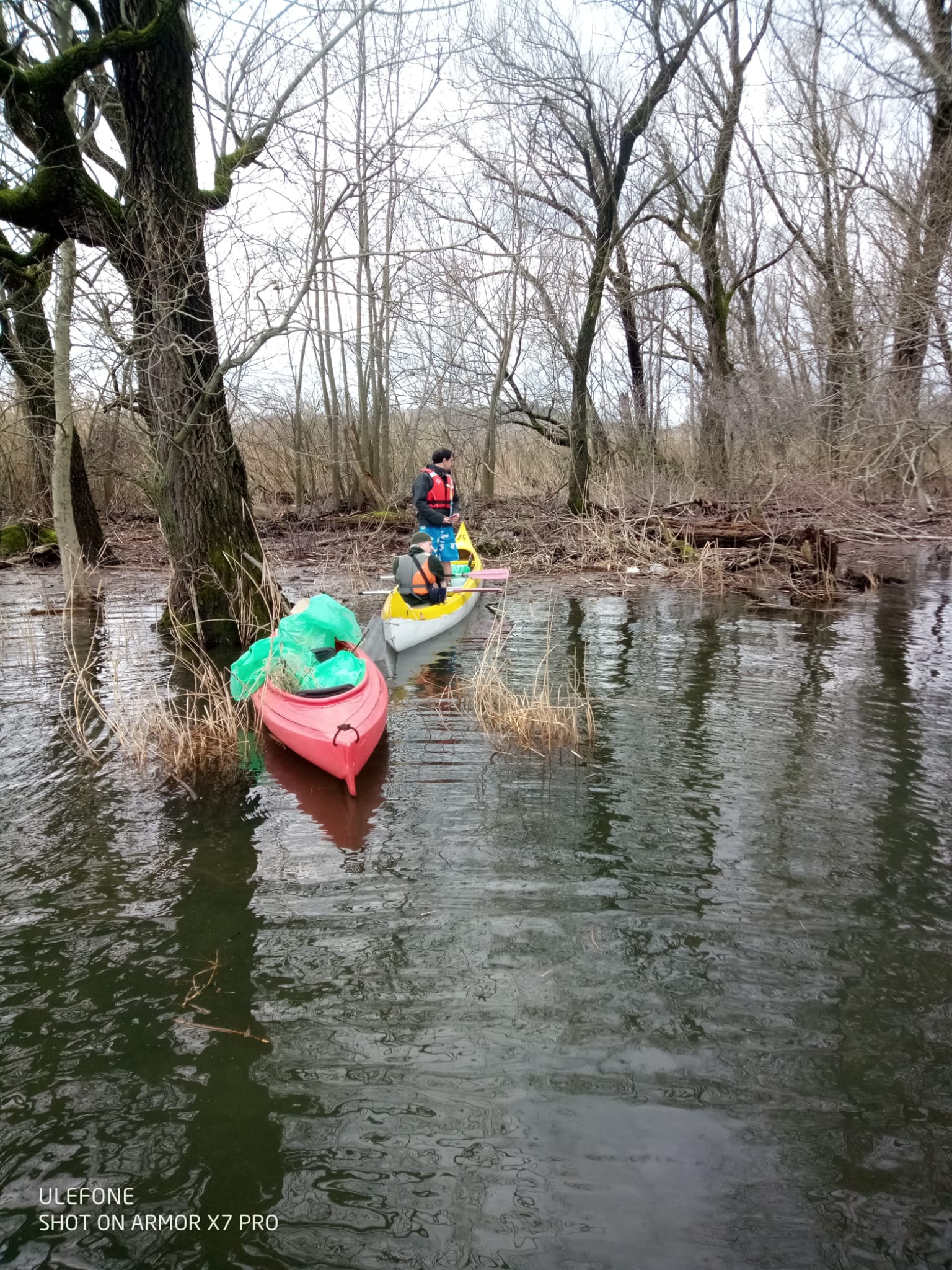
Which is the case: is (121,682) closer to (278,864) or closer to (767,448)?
(278,864)

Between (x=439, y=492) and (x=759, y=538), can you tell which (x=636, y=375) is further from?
(x=439, y=492)

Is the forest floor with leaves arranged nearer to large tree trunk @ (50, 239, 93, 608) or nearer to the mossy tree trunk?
the mossy tree trunk

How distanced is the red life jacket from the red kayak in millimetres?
4408

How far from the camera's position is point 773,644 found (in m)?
8.34

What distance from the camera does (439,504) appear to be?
10180mm

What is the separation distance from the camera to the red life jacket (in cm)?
1005

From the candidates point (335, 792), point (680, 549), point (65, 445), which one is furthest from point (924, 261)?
point (65, 445)

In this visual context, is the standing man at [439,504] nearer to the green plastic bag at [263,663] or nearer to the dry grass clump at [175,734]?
the green plastic bag at [263,663]

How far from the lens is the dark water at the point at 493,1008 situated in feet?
7.66

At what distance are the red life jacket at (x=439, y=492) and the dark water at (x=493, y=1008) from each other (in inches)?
193

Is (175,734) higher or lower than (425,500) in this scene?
lower

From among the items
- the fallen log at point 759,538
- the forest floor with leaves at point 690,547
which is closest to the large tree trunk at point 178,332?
the forest floor with leaves at point 690,547

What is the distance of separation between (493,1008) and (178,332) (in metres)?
6.11

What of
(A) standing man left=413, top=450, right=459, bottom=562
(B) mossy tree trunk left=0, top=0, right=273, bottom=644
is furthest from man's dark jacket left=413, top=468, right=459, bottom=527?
(B) mossy tree trunk left=0, top=0, right=273, bottom=644
